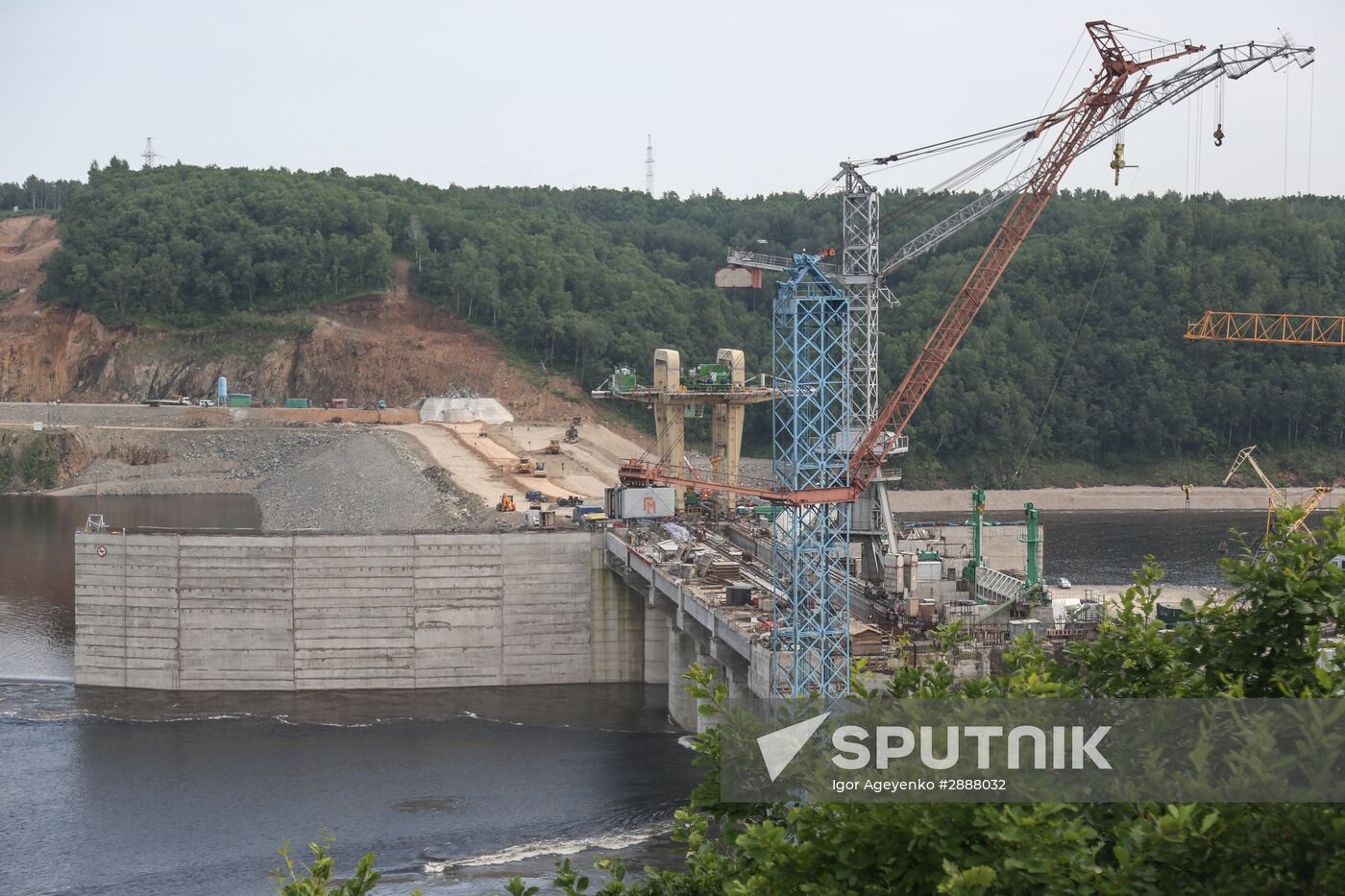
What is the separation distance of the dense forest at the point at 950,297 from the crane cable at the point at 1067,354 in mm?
278

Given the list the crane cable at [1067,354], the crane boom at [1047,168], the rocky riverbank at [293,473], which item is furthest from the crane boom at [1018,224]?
the crane cable at [1067,354]

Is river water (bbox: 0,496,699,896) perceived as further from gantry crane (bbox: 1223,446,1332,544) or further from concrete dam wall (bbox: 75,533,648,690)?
gantry crane (bbox: 1223,446,1332,544)

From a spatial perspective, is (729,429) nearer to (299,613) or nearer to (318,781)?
(299,613)

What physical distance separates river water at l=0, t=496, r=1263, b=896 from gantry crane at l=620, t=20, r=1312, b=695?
290 inches

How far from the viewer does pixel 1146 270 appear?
14988 cm

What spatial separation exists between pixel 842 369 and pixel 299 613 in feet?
80.6

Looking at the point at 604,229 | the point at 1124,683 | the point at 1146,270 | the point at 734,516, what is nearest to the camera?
the point at 1124,683

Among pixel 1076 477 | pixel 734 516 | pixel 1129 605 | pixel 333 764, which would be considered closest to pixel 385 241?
pixel 1076 477

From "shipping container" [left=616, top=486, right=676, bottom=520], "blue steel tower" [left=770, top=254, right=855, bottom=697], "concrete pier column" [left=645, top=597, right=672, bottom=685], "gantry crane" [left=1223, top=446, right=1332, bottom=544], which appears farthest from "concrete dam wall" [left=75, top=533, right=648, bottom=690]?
"gantry crane" [left=1223, top=446, right=1332, bottom=544]

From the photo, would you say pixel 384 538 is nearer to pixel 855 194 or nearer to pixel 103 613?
pixel 103 613

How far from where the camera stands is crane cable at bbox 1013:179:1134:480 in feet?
457

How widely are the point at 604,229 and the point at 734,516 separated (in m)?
116

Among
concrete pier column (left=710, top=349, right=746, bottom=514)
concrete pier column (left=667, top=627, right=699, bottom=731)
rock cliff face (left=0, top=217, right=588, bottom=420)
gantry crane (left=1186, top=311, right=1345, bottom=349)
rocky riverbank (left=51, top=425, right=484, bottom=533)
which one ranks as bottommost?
concrete pier column (left=667, top=627, right=699, bottom=731)

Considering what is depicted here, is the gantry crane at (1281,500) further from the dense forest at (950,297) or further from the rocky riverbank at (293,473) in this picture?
the rocky riverbank at (293,473)
